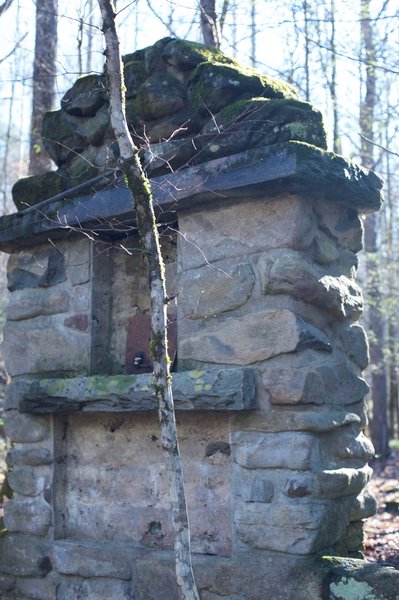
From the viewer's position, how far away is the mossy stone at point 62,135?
14.4 feet

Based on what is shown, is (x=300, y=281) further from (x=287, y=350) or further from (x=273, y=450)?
(x=273, y=450)

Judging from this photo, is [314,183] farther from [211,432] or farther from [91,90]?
[91,90]

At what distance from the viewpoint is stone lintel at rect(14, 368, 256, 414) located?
337 centimetres

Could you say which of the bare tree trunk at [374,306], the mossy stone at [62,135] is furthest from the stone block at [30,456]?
the bare tree trunk at [374,306]

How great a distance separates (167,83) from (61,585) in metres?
2.68

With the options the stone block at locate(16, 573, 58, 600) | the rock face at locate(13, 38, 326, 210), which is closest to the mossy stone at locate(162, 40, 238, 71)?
the rock face at locate(13, 38, 326, 210)

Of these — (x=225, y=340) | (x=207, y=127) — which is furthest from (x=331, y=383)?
(x=207, y=127)

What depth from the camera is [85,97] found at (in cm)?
430

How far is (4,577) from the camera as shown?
163 inches

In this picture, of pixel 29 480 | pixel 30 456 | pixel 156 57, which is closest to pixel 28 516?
pixel 29 480

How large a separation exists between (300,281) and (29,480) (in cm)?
191

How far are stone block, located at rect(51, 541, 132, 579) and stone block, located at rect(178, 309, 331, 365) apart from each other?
106 centimetres

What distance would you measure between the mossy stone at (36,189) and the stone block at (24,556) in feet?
6.20

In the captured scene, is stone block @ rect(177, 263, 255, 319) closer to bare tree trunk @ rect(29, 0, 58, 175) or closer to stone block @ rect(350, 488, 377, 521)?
Answer: stone block @ rect(350, 488, 377, 521)
